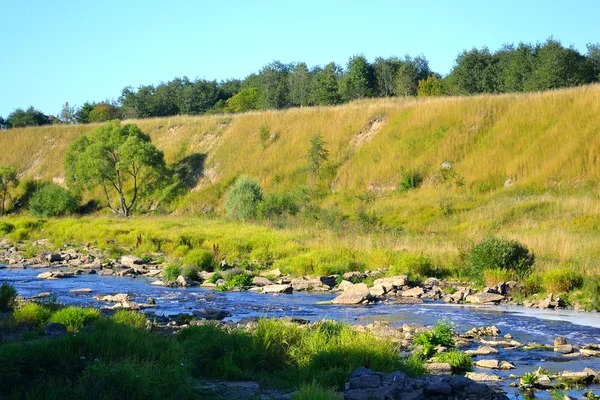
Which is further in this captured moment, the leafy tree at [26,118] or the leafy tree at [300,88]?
the leafy tree at [26,118]

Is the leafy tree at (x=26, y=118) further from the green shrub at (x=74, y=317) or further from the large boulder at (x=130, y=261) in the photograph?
the green shrub at (x=74, y=317)

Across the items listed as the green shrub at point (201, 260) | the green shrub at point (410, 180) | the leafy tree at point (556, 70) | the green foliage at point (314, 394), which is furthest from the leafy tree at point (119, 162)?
the green foliage at point (314, 394)

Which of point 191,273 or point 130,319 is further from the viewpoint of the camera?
point 191,273

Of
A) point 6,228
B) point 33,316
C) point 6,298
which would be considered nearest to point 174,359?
point 33,316

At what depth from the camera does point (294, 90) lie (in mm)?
92938

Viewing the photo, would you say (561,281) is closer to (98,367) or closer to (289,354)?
(289,354)

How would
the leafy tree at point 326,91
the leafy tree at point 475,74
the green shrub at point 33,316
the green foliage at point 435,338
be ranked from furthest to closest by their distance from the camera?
the leafy tree at point 326,91 < the leafy tree at point 475,74 < the green shrub at point 33,316 < the green foliage at point 435,338

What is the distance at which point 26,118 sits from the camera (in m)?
107

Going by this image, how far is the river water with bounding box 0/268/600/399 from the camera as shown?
14070mm

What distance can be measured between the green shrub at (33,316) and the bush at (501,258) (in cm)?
1432

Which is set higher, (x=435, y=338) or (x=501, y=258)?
(x=501, y=258)

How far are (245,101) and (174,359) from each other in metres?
86.4

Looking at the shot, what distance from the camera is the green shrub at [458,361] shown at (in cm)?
1289

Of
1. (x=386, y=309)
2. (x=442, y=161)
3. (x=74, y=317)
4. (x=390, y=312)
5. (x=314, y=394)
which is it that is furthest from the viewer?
(x=442, y=161)
